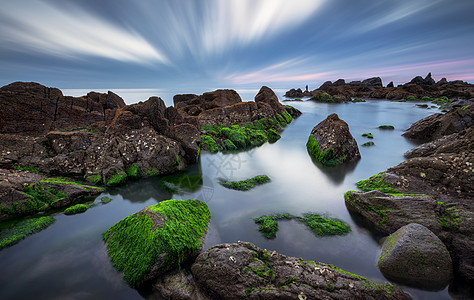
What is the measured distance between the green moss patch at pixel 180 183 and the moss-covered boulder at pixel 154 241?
345 centimetres

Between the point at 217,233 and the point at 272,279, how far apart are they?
115 inches

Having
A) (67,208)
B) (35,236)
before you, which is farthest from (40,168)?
(35,236)

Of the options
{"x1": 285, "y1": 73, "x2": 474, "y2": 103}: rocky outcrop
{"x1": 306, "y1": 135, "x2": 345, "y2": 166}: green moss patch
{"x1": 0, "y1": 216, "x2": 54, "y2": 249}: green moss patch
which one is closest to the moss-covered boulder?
{"x1": 0, "y1": 216, "x2": 54, "y2": 249}: green moss patch

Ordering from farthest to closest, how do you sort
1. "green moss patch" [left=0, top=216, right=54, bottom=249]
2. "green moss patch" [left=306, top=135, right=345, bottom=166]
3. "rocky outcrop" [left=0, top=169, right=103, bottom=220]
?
"green moss patch" [left=306, top=135, right=345, bottom=166] < "rocky outcrop" [left=0, top=169, right=103, bottom=220] < "green moss patch" [left=0, top=216, right=54, bottom=249]

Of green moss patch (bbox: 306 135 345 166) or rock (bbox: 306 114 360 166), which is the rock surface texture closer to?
green moss patch (bbox: 306 135 345 166)

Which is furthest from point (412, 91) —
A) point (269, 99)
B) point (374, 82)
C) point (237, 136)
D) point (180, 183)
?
point (180, 183)

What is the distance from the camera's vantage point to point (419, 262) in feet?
15.5

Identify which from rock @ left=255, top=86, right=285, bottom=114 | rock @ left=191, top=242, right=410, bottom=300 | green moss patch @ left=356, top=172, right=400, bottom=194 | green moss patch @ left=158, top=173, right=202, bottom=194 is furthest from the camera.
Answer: rock @ left=255, top=86, right=285, bottom=114

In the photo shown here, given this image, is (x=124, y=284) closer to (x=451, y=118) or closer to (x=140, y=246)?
(x=140, y=246)

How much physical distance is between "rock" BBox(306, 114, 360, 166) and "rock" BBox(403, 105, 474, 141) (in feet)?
25.6

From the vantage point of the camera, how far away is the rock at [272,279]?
3912mm

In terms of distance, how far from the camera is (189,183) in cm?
1079

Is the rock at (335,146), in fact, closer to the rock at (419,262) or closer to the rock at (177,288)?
the rock at (419,262)

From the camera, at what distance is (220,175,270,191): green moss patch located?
1009 centimetres
